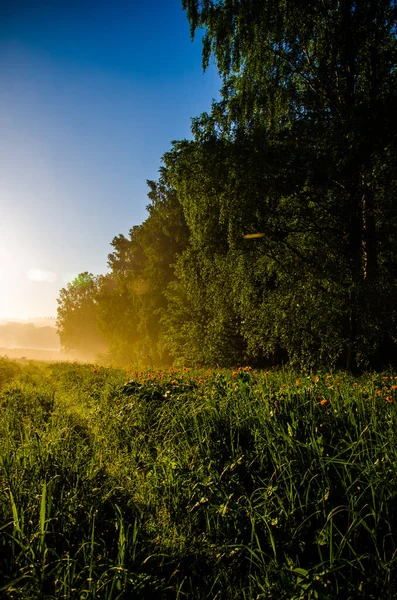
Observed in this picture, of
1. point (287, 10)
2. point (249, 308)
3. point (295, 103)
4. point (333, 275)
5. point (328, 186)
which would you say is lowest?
point (249, 308)

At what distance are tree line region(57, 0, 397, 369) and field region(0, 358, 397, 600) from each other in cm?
565

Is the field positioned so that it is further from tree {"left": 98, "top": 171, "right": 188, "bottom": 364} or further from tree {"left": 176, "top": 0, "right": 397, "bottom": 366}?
tree {"left": 98, "top": 171, "right": 188, "bottom": 364}

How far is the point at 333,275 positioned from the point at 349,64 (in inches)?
245

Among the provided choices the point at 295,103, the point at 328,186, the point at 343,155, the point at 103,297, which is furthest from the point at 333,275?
the point at 103,297

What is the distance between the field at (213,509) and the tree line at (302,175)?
565 centimetres

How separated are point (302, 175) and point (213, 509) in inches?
342

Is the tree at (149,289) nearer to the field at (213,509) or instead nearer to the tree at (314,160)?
the tree at (314,160)

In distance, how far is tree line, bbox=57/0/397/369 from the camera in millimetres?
8039

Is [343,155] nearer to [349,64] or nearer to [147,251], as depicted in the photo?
[349,64]

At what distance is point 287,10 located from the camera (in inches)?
342

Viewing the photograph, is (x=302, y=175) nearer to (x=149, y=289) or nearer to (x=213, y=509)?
(x=213, y=509)

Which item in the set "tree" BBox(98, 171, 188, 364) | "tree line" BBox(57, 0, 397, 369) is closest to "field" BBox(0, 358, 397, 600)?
"tree line" BBox(57, 0, 397, 369)

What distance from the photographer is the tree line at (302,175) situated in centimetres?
804

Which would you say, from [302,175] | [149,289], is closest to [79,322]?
[149,289]
